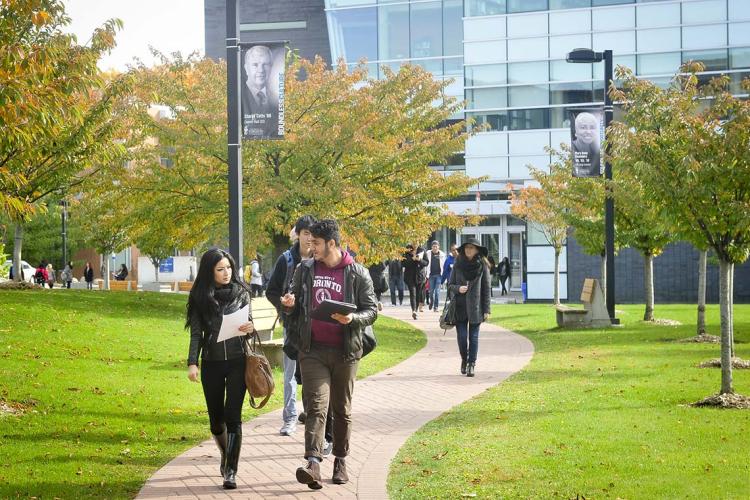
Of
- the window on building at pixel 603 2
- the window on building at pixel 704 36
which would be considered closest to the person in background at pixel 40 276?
the window on building at pixel 603 2

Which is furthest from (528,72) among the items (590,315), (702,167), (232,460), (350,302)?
(232,460)

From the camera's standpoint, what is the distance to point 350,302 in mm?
7664

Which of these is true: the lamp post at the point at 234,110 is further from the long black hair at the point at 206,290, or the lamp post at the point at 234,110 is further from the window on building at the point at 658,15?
the window on building at the point at 658,15

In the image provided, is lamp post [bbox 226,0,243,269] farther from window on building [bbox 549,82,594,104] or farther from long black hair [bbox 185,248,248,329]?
window on building [bbox 549,82,594,104]

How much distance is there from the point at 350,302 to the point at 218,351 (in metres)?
1.01

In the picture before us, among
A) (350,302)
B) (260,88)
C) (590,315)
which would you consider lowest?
(590,315)

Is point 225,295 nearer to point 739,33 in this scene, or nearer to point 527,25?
point 527,25

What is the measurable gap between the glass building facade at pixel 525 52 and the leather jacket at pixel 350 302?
3093cm

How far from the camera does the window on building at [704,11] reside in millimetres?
39781

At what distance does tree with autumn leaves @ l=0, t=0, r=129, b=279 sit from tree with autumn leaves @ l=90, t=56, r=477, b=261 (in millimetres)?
4617

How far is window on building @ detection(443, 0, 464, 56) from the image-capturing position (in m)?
43.8

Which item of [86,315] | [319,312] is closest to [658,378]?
[319,312]

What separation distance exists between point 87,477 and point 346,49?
38.6 m

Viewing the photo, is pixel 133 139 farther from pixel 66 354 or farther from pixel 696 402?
pixel 696 402
